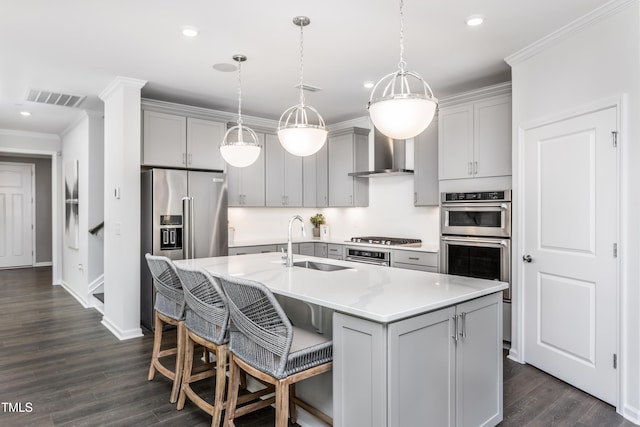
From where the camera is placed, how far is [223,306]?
229cm

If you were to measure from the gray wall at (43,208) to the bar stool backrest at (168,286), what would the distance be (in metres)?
8.09

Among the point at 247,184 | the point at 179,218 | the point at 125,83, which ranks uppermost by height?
the point at 125,83

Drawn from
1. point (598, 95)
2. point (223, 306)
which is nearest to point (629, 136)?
point (598, 95)

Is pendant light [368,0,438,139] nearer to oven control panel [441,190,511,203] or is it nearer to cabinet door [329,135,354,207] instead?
oven control panel [441,190,511,203]

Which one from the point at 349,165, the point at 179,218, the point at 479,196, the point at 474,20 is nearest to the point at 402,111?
the point at 474,20

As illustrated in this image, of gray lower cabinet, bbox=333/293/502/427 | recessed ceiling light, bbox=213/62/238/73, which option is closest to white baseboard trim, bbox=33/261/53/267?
recessed ceiling light, bbox=213/62/238/73

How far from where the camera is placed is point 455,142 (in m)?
4.21

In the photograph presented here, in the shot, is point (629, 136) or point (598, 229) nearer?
point (629, 136)

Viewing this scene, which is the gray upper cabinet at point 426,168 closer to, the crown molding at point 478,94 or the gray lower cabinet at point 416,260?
the crown molding at point 478,94

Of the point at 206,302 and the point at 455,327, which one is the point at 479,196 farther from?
the point at 206,302

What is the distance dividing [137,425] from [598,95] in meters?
3.65

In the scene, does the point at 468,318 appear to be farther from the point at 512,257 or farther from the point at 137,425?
the point at 137,425

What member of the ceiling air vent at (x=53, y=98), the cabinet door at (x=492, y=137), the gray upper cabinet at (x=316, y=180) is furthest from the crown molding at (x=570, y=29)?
the ceiling air vent at (x=53, y=98)

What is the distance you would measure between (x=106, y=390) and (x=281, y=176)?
358 centimetres
